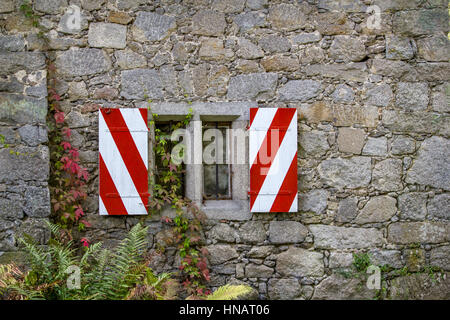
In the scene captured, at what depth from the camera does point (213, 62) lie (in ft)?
11.4

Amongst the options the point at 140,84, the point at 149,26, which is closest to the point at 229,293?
the point at 140,84

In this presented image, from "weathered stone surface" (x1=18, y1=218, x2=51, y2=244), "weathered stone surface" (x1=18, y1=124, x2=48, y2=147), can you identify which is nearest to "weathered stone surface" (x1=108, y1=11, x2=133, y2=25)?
"weathered stone surface" (x1=18, y1=124, x2=48, y2=147)

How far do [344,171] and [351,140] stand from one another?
0.32 meters

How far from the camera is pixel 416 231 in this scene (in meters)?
3.53

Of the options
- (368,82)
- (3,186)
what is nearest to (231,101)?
(368,82)

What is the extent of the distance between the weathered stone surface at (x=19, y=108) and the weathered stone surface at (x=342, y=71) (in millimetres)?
2663

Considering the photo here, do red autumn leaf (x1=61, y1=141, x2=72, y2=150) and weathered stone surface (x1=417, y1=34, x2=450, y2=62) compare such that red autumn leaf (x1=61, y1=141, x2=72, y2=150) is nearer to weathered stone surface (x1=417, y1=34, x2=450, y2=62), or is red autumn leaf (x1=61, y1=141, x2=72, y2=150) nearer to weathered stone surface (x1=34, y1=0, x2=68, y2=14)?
weathered stone surface (x1=34, y1=0, x2=68, y2=14)

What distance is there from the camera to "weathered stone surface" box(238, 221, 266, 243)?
3506 mm

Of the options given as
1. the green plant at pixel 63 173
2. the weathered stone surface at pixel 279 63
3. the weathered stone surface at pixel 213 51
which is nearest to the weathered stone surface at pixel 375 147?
the weathered stone surface at pixel 279 63

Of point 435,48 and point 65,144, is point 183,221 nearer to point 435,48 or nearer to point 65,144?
point 65,144

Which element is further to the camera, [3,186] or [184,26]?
[184,26]

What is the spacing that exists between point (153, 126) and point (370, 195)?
2.33 m
